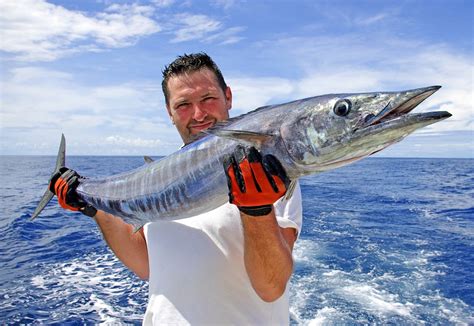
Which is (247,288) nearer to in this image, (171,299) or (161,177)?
(171,299)

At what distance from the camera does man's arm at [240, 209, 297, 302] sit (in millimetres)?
2138

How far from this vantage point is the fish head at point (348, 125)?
1.66 m

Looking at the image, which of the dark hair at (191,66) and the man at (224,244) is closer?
the man at (224,244)

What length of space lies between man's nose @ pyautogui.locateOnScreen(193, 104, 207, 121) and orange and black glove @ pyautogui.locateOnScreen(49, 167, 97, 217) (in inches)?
51.4

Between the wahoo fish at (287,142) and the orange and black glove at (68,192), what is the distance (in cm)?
66

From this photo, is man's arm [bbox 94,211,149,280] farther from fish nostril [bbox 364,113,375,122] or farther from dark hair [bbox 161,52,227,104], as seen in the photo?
fish nostril [bbox 364,113,375,122]

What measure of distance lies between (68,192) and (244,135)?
2162mm

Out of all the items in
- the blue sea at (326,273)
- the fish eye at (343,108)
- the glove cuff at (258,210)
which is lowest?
Answer: the blue sea at (326,273)

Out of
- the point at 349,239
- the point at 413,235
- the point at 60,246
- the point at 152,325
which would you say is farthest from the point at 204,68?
the point at 413,235

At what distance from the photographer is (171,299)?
238 cm

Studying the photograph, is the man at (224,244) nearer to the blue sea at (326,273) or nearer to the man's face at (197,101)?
the man's face at (197,101)

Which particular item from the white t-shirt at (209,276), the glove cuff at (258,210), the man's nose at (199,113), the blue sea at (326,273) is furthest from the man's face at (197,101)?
Answer: the blue sea at (326,273)

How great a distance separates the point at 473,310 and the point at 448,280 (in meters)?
1.27

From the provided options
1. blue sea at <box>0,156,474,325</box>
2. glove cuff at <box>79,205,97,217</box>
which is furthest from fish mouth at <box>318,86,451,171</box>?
blue sea at <box>0,156,474,325</box>
